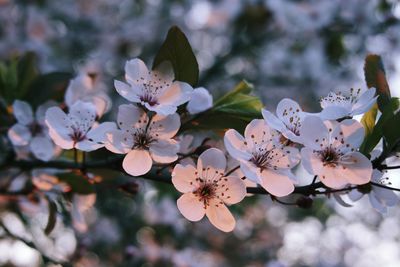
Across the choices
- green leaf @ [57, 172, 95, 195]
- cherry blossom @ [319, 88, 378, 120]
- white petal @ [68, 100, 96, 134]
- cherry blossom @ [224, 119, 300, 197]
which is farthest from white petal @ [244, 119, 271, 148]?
green leaf @ [57, 172, 95, 195]

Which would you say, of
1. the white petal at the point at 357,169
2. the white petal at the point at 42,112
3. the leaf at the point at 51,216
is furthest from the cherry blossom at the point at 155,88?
the leaf at the point at 51,216

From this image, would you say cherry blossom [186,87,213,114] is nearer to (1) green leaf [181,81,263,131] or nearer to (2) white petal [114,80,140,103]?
(1) green leaf [181,81,263,131]

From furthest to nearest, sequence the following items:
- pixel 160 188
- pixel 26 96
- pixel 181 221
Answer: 1. pixel 181 221
2. pixel 160 188
3. pixel 26 96

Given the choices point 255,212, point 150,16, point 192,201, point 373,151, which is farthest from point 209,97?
point 255,212

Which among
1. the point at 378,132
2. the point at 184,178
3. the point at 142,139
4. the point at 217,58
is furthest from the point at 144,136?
the point at 217,58

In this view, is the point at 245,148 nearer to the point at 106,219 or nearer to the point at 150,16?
the point at 106,219
